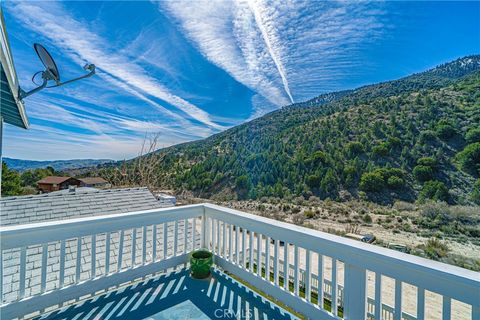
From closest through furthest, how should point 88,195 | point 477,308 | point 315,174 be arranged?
point 477,308
point 88,195
point 315,174

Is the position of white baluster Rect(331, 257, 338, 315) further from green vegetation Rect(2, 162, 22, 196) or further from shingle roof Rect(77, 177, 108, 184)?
green vegetation Rect(2, 162, 22, 196)

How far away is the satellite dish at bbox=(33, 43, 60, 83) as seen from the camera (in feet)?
7.45

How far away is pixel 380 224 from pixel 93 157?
22.2 ft

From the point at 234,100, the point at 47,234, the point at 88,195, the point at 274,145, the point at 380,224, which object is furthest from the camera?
the point at 234,100

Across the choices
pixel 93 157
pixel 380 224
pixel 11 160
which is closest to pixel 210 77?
pixel 93 157

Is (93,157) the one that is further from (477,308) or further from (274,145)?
(477,308)

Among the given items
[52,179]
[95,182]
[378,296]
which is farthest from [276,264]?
[52,179]

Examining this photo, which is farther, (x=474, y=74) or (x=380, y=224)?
(x=474, y=74)

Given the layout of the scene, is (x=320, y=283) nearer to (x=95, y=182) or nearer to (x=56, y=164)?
(x=56, y=164)

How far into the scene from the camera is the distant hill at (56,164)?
4.51 m

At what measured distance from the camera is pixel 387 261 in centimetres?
130

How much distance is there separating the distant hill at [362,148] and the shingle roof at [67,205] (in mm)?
1510

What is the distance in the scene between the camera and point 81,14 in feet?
11.5

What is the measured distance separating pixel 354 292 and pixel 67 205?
401cm
